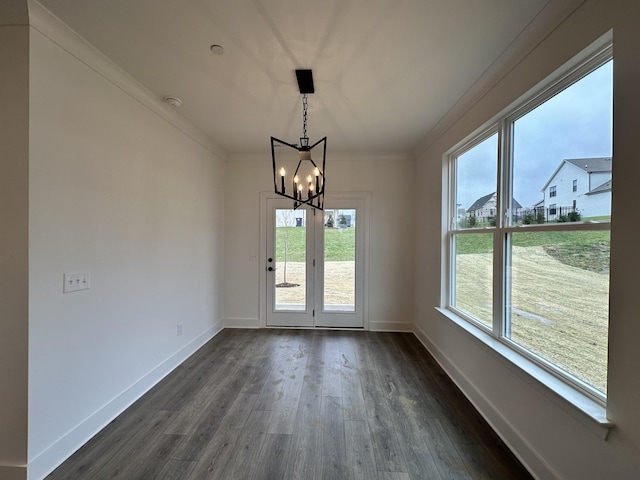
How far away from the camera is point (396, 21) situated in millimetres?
1654

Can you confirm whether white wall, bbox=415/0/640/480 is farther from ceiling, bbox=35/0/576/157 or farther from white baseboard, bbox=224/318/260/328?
white baseboard, bbox=224/318/260/328

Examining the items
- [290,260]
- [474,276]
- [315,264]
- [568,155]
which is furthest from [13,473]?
[568,155]

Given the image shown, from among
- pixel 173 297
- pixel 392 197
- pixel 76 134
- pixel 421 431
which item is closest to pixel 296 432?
pixel 421 431

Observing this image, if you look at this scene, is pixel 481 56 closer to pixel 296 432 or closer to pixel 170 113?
pixel 170 113

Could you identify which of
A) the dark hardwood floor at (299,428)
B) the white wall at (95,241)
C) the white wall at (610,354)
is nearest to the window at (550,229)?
the white wall at (610,354)

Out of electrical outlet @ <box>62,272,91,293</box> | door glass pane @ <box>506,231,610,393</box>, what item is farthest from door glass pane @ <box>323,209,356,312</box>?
electrical outlet @ <box>62,272,91,293</box>

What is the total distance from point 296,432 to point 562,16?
2.97m

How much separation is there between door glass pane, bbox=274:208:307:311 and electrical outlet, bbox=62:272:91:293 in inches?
102

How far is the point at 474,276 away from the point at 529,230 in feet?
2.80

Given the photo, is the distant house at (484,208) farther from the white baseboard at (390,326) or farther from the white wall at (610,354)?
the white baseboard at (390,326)

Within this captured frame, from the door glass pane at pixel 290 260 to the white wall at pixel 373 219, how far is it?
308 mm

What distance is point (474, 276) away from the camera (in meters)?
2.63

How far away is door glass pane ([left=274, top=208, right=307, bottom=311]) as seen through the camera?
14.2 feet

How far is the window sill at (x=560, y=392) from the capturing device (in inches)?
49.9
